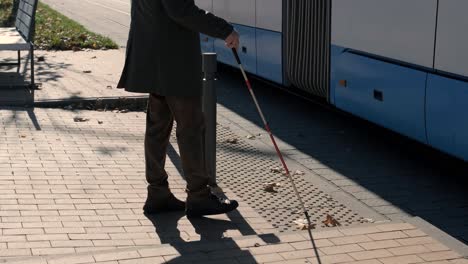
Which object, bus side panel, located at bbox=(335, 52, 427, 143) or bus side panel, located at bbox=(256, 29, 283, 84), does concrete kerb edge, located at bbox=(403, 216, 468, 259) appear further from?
bus side panel, located at bbox=(256, 29, 283, 84)

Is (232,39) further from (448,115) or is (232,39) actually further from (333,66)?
(333,66)

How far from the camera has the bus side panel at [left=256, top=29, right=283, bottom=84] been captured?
11117 millimetres

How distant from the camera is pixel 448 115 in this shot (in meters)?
7.21

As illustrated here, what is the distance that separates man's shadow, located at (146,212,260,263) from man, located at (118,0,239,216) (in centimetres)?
12

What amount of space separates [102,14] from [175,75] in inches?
779

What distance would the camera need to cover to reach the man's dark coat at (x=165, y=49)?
20.1 ft

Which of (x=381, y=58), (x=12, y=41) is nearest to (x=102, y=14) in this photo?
(x=12, y=41)

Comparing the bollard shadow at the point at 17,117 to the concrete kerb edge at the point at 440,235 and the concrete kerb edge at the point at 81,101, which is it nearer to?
the concrete kerb edge at the point at 81,101

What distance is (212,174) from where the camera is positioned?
24.0ft

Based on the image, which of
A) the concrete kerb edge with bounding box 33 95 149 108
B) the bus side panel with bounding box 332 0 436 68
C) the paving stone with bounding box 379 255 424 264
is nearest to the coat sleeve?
the paving stone with bounding box 379 255 424 264

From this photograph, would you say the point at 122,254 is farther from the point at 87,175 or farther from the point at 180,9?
the point at 87,175

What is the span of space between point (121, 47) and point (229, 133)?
7778 millimetres

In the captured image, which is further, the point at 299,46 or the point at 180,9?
the point at 299,46

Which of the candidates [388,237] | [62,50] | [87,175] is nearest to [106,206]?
[87,175]
